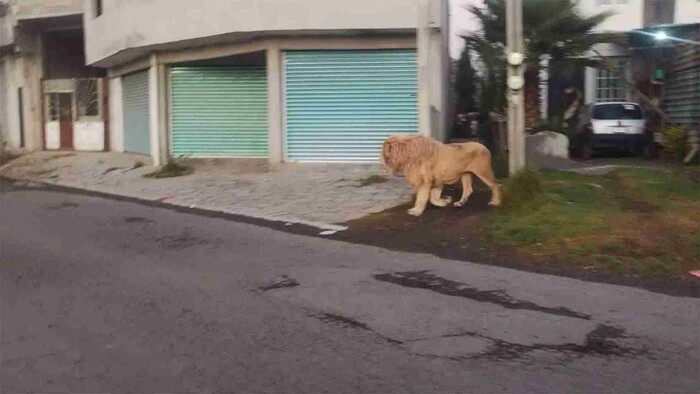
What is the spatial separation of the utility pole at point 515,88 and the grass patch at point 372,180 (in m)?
3.44

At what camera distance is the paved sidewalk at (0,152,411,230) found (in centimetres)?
1353

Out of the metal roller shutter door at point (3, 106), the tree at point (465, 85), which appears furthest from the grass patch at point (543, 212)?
the metal roller shutter door at point (3, 106)

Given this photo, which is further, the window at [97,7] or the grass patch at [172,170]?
the window at [97,7]

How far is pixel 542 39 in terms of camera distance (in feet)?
65.6

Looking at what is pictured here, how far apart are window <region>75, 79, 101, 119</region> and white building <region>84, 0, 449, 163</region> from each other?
6666mm

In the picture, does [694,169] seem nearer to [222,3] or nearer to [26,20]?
[222,3]

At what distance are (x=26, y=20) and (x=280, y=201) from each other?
17.3 meters

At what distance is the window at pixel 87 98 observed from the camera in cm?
2805

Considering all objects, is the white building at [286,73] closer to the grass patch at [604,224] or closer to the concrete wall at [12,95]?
the grass patch at [604,224]

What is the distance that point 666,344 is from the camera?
659 cm

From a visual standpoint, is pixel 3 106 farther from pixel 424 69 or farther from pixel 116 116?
pixel 424 69

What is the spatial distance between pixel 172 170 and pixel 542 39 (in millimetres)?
8416

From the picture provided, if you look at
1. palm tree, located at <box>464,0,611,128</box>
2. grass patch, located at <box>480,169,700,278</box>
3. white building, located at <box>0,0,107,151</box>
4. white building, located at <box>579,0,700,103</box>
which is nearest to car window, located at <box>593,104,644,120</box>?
palm tree, located at <box>464,0,611,128</box>

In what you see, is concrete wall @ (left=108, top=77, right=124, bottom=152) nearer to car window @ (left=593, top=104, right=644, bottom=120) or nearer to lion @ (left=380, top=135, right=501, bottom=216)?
car window @ (left=593, top=104, right=644, bottom=120)
